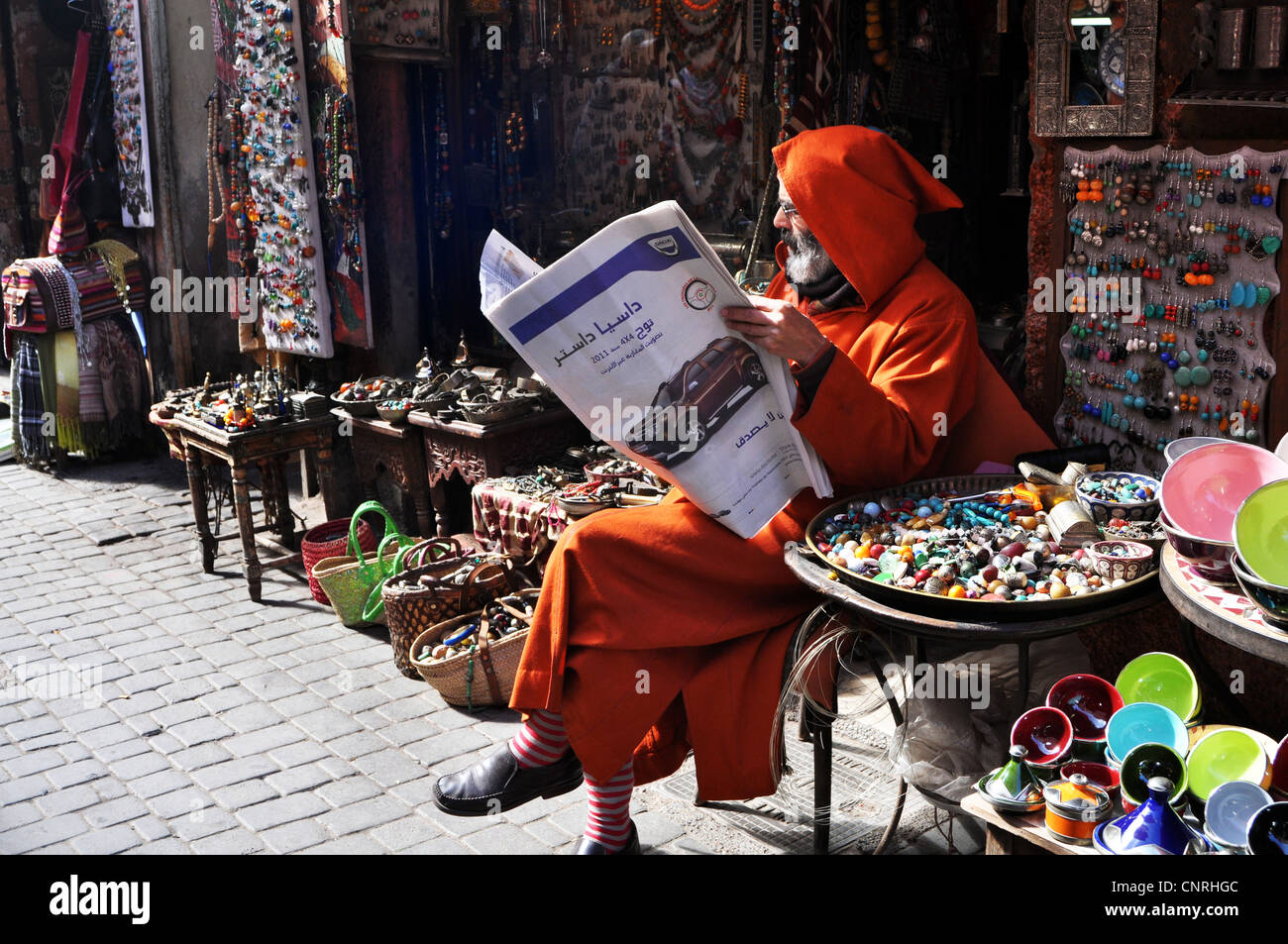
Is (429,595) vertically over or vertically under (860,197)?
under

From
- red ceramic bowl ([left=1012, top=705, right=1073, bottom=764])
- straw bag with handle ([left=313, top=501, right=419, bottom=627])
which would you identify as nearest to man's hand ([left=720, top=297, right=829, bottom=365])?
red ceramic bowl ([left=1012, top=705, right=1073, bottom=764])

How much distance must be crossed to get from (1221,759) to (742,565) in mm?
1260

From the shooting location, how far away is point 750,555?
3398 mm

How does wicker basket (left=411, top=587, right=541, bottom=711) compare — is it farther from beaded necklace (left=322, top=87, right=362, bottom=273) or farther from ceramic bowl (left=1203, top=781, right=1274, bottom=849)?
beaded necklace (left=322, top=87, right=362, bottom=273)

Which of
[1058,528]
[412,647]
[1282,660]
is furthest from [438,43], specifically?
[1282,660]

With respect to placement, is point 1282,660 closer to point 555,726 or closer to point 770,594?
point 770,594

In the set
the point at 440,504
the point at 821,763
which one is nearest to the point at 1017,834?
the point at 821,763

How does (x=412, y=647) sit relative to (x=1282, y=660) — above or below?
below

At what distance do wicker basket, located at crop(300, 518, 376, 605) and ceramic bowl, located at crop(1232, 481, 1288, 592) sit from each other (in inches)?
171

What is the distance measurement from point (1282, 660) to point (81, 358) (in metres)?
8.28

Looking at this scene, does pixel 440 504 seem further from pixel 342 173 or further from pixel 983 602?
pixel 983 602

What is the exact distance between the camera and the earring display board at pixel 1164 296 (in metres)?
3.51

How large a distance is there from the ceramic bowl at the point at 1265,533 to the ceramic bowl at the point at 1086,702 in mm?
609

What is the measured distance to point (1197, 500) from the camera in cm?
273
